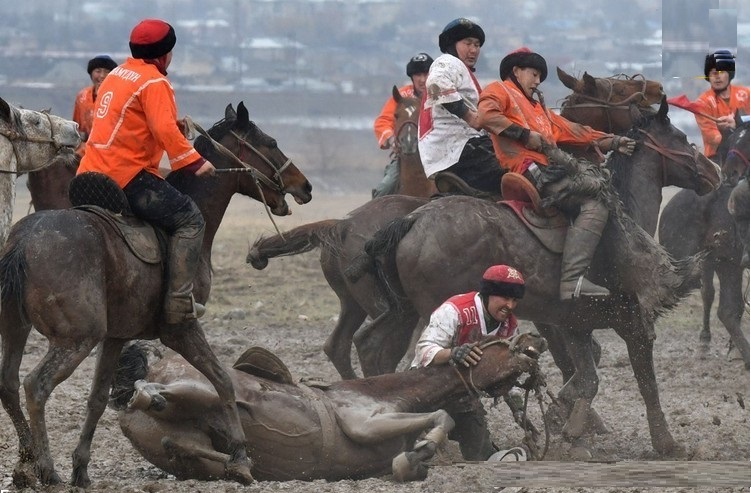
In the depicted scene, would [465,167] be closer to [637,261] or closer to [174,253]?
[637,261]

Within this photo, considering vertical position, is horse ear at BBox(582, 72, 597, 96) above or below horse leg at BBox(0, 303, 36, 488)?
above

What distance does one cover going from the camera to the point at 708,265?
46.5 feet

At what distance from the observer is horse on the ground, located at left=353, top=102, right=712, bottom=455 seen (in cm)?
982

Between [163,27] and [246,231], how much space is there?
50.7 feet

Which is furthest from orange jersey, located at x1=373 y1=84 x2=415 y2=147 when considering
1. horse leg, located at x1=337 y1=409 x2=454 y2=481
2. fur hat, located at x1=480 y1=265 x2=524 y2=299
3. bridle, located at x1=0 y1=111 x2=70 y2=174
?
horse leg, located at x1=337 y1=409 x2=454 y2=481

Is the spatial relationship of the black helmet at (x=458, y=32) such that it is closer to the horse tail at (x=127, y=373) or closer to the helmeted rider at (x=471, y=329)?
the helmeted rider at (x=471, y=329)

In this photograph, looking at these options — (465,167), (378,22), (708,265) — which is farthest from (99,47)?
(465,167)

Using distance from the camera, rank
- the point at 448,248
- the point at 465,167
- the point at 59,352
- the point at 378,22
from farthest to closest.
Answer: the point at 378,22 → the point at 465,167 → the point at 448,248 → the point at 59,352

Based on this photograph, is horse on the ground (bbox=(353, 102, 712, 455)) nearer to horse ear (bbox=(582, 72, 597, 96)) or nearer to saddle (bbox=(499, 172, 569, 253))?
saddle (bbox=(499, 172, 569, 253))

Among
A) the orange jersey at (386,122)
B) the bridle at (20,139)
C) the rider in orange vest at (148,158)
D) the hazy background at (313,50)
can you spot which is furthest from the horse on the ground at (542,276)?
the hazy background at (313,50)

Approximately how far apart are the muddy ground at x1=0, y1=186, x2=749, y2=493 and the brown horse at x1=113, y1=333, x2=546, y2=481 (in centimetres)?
20

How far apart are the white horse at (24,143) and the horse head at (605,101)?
4.05m

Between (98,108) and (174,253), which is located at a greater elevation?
(98,108)

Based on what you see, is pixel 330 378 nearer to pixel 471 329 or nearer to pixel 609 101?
pixel 609 101
